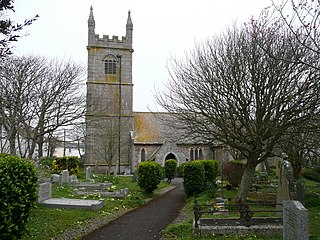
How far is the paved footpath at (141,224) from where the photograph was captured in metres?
8.77

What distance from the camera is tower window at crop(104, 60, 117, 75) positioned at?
36312mm

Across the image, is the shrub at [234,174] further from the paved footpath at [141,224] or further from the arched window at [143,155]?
the arched window at [143,155]

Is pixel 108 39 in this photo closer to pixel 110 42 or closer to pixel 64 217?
pixel 110 42

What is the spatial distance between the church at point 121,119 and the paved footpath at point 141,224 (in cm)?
1965

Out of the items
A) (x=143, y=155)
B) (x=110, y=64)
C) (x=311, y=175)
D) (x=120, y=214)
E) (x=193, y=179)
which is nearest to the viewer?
(x=120, y=214)

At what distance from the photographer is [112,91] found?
3597cm

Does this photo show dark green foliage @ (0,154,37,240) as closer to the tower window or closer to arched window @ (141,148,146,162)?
arched window @ (141,148,146,162)

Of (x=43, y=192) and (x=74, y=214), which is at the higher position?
(x=43, y=192)

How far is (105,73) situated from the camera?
1425 inches

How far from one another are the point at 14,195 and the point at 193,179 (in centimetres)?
1218

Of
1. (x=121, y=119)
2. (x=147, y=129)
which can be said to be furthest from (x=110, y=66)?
(x=147, y=129)

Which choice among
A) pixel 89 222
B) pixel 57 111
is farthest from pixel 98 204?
pixel 57 111

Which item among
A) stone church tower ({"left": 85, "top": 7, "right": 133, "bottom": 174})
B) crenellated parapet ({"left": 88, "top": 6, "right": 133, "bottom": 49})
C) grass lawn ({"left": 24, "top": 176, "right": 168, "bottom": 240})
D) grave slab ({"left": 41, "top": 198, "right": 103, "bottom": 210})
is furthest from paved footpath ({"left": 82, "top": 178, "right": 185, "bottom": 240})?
crenellated parapet ({"left": 88, "top": 6, "right": 133, "bottom": 49})

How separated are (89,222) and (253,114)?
7559 mm
